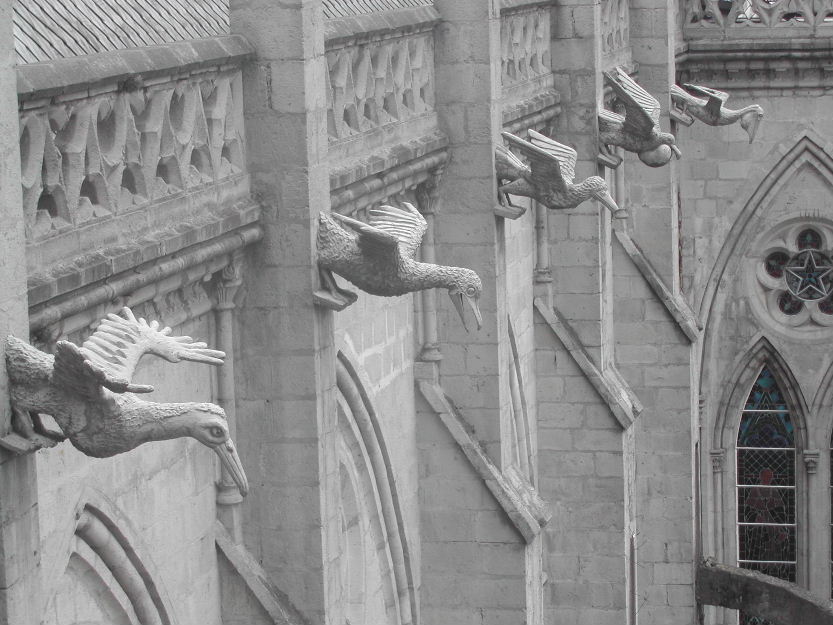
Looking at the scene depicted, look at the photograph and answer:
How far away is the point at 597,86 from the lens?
1484cm

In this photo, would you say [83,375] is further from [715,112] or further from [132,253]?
[715,112]

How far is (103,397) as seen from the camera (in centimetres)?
589

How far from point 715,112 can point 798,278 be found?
4.62 metres

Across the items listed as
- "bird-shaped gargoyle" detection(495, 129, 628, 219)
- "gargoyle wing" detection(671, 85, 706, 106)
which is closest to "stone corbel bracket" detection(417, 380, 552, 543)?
"bird-shaped gargoyle" detection(495, 129, 628, 219)

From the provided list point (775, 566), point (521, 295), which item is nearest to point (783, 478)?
point (775, 566)

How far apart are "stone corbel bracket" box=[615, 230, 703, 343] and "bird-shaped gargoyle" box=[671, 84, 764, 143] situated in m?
1.31

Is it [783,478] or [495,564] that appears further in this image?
[783,478]

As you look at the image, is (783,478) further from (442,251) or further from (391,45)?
(391,45)

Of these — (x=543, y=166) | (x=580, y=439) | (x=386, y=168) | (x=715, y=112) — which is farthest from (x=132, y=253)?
(x=715, y=112)

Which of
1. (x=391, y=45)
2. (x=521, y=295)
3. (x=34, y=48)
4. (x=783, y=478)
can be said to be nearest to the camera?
(x=34, y=48)

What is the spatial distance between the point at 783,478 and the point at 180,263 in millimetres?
14493

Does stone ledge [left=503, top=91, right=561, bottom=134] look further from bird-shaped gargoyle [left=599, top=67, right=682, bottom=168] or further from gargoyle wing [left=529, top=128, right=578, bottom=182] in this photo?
gargoyle wing [left=529, top=128, right=578, bottom=182]

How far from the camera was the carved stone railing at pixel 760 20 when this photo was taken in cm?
2006

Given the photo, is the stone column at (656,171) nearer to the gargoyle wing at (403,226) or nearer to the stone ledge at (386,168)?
the stone ledge at (386,168)
